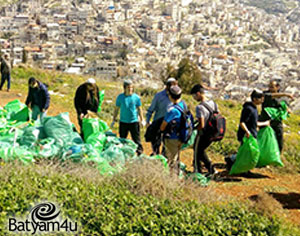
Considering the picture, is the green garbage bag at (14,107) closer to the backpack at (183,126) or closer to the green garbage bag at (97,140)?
the green garbage bag at (97,140)

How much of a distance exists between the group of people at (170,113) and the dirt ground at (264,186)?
0.99 feet

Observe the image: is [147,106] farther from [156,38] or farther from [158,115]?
[156,38]

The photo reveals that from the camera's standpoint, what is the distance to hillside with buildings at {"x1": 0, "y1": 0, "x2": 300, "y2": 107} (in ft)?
205

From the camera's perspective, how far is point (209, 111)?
476 cm

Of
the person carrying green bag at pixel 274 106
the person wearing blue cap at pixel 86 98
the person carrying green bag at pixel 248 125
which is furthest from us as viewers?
the person wearing blue cap at pixel 86 98

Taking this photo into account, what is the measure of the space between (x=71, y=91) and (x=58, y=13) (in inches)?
3664

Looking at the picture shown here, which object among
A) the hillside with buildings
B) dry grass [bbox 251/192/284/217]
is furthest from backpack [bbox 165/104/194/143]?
the hillside with buildings

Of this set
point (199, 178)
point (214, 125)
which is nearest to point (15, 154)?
point (199, 178)

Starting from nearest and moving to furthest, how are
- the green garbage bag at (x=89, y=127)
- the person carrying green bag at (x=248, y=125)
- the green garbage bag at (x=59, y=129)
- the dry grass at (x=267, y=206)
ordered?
the dry grass at (x=267, y=206), the person carrying green bag at (x=248, y=125), the green garbage bag at (x=59, y=129), the green garbage bag at (x=89, y=127)

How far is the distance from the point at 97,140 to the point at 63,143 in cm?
47

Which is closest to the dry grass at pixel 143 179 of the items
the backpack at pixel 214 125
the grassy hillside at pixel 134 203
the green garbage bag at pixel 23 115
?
the grassy hillside at pixel 134 203

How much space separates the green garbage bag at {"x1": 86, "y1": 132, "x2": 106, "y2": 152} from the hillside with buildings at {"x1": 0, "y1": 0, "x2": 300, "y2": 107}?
4366cm

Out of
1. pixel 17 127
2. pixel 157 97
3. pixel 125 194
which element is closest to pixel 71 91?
pixel 17 127

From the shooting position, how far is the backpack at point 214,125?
4.76 meters
